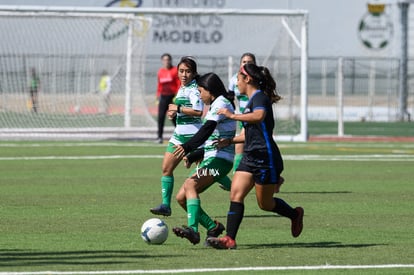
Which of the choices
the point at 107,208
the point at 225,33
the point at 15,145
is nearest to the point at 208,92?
the point at 107,208

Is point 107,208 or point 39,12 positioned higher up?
point 39,12

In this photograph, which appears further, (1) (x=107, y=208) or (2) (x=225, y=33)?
(2) (x=225, y=33)

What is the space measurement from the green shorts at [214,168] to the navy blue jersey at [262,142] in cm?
92

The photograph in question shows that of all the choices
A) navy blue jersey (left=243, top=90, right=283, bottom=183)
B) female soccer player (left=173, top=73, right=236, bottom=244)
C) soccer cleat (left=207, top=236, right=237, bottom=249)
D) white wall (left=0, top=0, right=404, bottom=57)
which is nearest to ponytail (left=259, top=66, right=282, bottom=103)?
navy blue jersey (left=243, top=90, right=283, bottom=183)

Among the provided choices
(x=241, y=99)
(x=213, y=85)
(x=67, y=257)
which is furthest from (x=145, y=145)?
(x=67, y=257)

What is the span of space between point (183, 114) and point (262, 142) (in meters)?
2.93

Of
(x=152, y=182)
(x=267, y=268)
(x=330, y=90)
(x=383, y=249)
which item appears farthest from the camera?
(x=330, y=90)

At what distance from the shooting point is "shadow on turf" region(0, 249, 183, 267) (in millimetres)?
10477

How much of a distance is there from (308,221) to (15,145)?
16625 mm

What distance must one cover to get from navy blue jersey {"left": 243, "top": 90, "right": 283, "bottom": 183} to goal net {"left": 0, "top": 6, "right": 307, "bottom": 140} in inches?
817

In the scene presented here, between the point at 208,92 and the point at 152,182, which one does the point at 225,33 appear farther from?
the point at 208,92

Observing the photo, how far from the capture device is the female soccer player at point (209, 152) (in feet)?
39.5

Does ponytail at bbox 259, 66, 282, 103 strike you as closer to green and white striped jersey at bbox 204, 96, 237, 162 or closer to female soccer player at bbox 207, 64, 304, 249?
female soccer player at bbox 207, 64, 304, 249

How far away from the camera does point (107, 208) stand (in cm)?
1550
